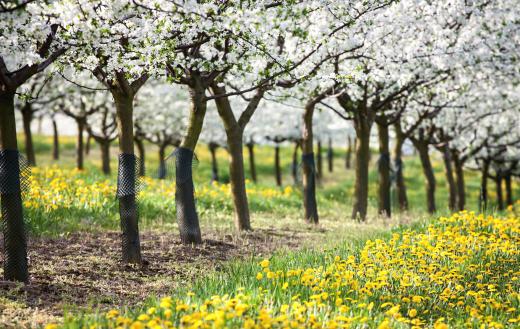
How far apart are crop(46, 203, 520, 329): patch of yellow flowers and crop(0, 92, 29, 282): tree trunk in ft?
7.20

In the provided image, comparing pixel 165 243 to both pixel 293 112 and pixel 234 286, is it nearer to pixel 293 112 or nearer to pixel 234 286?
pixel 234 286

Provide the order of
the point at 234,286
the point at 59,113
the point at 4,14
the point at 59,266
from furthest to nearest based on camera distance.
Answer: the point at 59,113
the point at 59,266
the point at 234,286
the point at 4,14

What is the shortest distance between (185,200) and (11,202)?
13.7 ft

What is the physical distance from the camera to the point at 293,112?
3372 cm

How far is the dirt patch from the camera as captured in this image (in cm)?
738

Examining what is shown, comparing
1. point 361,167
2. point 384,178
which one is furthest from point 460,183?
point 361,167

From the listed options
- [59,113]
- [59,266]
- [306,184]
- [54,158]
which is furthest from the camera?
[54,158]

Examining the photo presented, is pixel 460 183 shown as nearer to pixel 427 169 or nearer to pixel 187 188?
pixel 427 169

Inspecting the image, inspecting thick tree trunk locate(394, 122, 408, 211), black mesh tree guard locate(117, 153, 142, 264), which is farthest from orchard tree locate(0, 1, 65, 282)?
thick tree trunk locate(394, 122, 408, 211)

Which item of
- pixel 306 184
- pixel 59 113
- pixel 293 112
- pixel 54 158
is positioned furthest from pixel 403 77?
pixel 54 158

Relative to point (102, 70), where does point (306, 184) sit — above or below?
below

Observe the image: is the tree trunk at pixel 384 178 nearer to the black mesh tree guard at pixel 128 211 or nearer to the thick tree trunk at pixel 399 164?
the thick tree trunk at pixel 399 164

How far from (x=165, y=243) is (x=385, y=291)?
17.3 feet

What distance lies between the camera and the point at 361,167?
59.6ft
